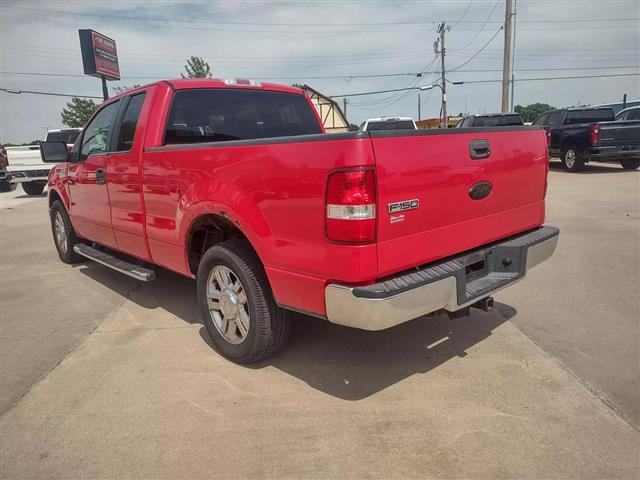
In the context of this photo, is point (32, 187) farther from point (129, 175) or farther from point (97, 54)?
point (97, 54)

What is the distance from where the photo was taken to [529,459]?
2334 mm

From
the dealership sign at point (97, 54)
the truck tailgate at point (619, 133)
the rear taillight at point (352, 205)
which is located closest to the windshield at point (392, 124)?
the truck tailgate at point (619, 133)

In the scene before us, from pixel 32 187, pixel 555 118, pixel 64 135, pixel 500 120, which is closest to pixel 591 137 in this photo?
pixel 555 118

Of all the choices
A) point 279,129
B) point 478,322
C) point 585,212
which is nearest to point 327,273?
point 478,322

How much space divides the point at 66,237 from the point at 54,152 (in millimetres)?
1333

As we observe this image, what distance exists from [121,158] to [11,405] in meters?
2.11

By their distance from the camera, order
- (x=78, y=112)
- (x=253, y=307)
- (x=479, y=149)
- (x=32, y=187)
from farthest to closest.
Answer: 1. (x=78, y=112)
2. (x=32, y=187)
3. (x=253, y=307)
4. (x=479, y=149)

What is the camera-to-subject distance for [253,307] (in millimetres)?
3092

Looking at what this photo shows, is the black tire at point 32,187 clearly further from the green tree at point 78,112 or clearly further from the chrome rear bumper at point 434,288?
the green tree at point 78,112

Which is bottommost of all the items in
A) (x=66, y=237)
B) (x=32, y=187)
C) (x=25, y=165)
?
(x=32, y=187)

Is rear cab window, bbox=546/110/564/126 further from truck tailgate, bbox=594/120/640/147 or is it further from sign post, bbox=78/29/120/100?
sign post, bbox=78/29/120/100

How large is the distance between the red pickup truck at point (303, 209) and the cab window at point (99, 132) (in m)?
0.06

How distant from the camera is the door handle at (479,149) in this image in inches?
114

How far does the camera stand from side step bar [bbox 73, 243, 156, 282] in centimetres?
417
